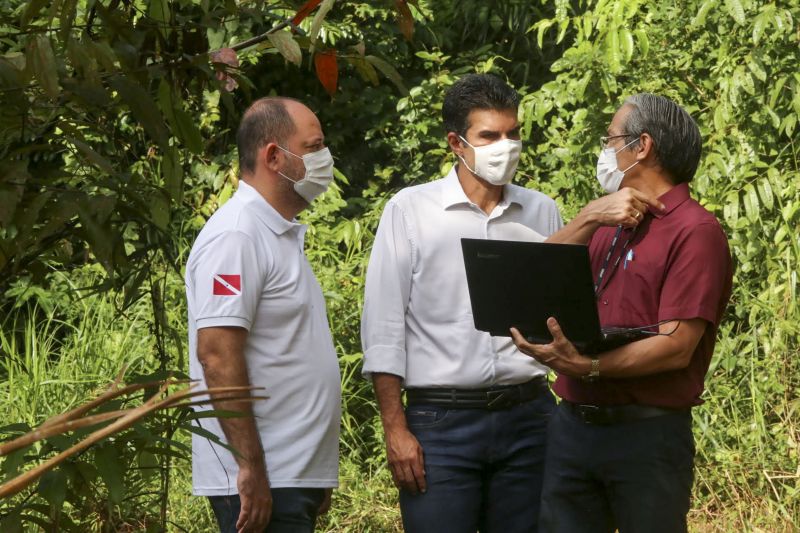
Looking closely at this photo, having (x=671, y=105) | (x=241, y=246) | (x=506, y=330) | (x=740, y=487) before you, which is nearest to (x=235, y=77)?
(x=241, y=246)

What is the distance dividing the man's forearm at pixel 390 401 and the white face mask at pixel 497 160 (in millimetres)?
678

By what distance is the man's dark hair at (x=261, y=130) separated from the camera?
3182mm

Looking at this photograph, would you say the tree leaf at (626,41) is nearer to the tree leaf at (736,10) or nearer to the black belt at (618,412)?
the tree leaf at (736,10)

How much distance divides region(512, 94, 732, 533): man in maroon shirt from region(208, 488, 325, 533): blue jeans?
686 millimetres

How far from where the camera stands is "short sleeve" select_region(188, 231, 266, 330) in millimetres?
2814

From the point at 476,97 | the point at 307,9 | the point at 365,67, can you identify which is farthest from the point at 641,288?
the point at 307,9

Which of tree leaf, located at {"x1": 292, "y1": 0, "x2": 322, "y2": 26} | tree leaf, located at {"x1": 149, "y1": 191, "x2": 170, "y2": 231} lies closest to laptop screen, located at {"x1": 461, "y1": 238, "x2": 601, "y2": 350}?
tree leaf, located at {"x1": 149, "y1": 191, "x2": 170, "y2": 231}

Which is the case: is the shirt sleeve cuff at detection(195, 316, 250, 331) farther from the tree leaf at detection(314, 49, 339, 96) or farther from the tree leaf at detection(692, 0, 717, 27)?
the tree leaf at detection(692, 0, 717, 27)

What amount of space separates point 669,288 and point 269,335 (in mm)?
1053

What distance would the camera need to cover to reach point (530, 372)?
3.38 metres

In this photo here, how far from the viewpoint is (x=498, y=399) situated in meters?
3.30

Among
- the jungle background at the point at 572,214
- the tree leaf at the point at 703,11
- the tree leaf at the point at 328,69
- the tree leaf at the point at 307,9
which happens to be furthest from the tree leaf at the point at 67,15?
the tree leaf at the point at 703,11

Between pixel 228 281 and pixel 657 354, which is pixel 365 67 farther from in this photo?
pixel 657 354

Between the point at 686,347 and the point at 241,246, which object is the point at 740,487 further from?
the point at 241,246
